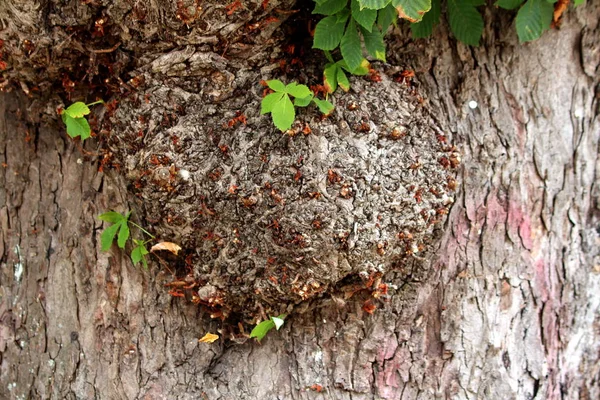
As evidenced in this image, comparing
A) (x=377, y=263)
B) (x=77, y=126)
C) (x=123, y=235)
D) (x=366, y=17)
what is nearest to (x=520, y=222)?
(x=377, y=263)

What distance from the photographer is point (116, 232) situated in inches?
81.6

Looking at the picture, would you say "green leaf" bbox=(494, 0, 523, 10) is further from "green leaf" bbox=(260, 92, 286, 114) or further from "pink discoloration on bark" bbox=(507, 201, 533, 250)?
"green leaf" bbox=(260, 92, 286, 114)

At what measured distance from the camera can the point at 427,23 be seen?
6.43 feet

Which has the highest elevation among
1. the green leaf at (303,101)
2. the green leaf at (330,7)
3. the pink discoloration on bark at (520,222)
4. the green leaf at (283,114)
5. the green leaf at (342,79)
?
the green leaf at (330,7)

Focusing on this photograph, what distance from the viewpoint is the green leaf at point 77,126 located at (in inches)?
74.4

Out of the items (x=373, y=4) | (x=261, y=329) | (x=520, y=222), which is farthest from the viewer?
(x=520, y=222)

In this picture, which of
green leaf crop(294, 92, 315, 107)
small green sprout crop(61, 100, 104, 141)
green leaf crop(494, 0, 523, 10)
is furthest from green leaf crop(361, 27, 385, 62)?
small green sprout crop(61, 100, 104, 141)

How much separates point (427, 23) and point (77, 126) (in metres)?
1.30

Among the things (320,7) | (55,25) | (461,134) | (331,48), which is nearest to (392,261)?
(461,134)

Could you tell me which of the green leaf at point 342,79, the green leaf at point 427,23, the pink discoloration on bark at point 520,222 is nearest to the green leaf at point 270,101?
the green leaf at point 342,79

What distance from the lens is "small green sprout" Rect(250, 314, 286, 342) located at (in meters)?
1.92

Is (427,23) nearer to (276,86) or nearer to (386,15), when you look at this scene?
(386,15)

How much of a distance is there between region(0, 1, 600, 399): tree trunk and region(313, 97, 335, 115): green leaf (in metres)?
0.15

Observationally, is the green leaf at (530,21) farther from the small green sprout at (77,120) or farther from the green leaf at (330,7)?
the small green sprout at (77,120)
